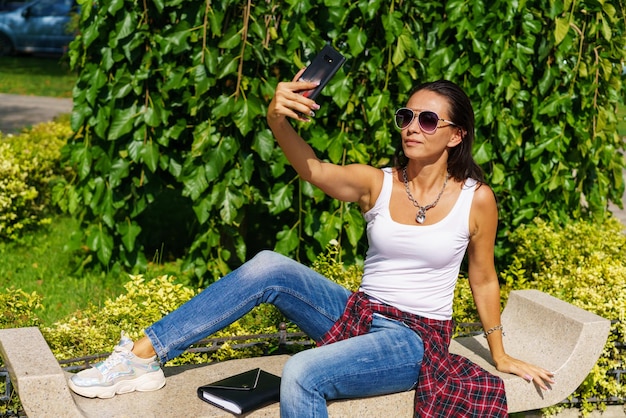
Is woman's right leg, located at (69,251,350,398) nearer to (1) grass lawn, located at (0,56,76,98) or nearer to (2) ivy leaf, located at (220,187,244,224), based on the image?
(2) ivy leaf, located at (220,187,244,224)

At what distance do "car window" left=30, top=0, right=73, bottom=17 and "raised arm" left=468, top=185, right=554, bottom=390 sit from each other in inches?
597

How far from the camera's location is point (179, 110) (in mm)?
4801

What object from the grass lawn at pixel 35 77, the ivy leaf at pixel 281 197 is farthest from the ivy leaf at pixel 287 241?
the grass lawn at pixel 35 77

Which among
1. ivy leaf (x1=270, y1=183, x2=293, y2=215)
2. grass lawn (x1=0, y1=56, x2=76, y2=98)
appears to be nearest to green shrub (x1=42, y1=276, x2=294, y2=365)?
ivy leaf (x1=270, y1=183, x2=293, y2=215)

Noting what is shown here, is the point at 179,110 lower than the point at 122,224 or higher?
higher

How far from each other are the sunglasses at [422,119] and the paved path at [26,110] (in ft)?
24.7

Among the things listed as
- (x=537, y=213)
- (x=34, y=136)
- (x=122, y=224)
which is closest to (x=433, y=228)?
(x=537, y=213)

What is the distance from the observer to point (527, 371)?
10.5 feet

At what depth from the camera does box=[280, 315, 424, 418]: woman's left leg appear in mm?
2750

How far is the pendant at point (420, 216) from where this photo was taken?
3.14 meters

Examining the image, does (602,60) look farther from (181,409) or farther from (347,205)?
(181,409)

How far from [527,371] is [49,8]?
15.7 meters

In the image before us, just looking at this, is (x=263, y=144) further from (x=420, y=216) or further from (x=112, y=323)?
(x=420, y=216)

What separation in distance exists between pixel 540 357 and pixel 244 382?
1253mm
